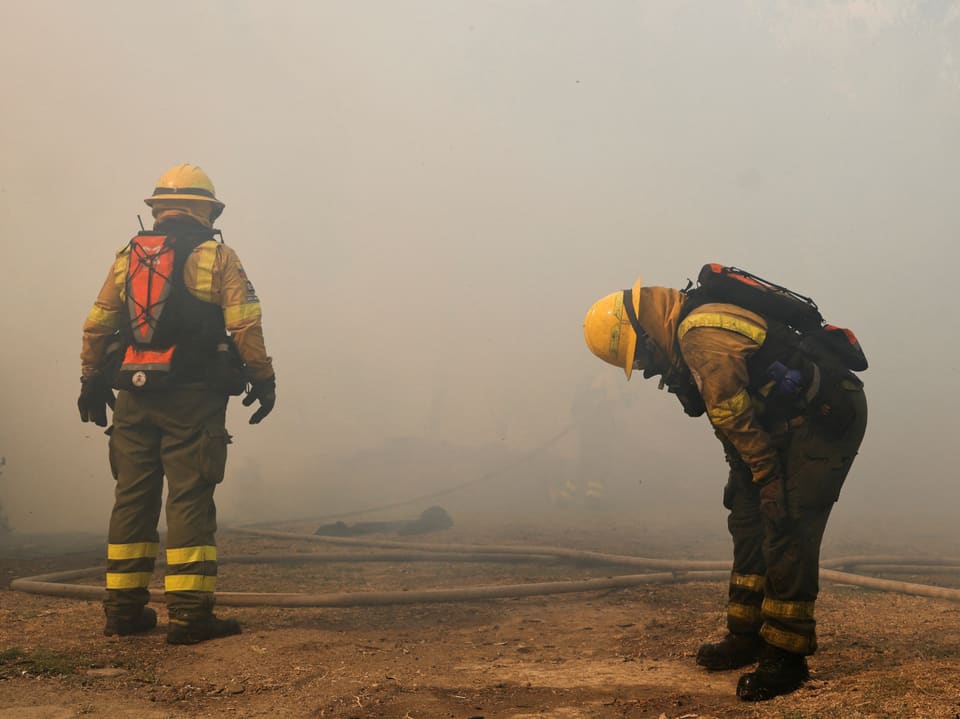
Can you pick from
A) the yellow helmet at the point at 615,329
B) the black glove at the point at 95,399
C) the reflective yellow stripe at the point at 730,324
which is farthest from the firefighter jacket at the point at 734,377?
the black glove at the point at 95,399

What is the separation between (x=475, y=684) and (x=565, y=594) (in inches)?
85.6

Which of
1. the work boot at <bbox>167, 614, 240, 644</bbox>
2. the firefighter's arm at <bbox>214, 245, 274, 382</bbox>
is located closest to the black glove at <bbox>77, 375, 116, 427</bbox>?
the firefighter's arm at <bbox>214, 245, 274, 382</bbox>

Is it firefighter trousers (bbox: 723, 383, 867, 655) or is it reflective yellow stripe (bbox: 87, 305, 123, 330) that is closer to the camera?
firefighter trousers (bbox: 723, 383, 867, 655)

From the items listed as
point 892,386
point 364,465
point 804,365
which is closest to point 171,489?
point 804,365

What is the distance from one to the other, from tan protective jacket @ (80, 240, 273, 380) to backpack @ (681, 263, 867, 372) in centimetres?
215

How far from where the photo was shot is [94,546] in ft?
27.8

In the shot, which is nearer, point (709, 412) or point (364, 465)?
point (709, 412)

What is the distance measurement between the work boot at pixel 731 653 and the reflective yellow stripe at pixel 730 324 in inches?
49.6

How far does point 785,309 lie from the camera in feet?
11.0

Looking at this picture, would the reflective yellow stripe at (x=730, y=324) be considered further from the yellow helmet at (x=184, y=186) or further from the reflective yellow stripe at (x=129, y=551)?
the reflective yellow stripe at (x=129, y=551)

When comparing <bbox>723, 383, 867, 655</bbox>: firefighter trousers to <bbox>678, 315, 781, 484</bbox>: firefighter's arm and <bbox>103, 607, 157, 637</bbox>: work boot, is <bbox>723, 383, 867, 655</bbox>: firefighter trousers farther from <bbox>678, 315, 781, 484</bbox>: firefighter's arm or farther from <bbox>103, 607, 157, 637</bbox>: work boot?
<bbox>103, 607, 157, 637</bbox>: work boot

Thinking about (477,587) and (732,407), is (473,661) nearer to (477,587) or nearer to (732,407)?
(477,587)

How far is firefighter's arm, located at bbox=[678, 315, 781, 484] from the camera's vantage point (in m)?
3.21

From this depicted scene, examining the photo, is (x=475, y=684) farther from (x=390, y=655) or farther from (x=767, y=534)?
(x=767, y=534)
